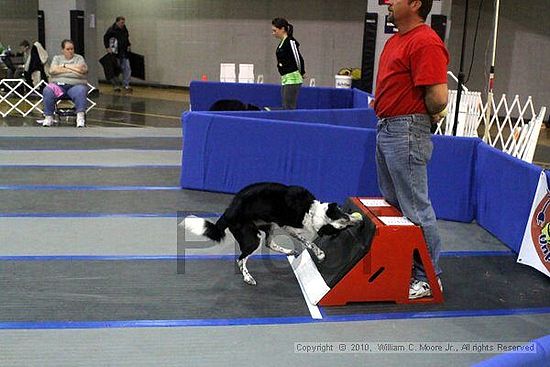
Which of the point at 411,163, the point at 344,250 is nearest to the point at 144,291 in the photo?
the point at 344,250

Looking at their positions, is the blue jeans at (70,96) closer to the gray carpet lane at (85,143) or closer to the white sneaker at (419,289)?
the gray carpet lane at (85,143)

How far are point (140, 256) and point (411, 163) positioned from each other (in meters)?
1.99

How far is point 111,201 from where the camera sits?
5344 millimetres

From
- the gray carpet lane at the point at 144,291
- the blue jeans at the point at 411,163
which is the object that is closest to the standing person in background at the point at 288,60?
the gray carpet lane at the point at 144,291

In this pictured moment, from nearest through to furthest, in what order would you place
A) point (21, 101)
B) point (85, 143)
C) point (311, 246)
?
point (311, 246) → point (85, 143) → point (21, 101)

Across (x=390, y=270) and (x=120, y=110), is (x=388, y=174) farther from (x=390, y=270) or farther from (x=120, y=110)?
(x=120, y=110)

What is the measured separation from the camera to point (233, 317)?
321 centimetres

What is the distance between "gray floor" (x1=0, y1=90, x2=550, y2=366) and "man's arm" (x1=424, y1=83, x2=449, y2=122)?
1.18m

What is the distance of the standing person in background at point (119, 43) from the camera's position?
1504cm

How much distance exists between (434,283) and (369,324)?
1.78ft

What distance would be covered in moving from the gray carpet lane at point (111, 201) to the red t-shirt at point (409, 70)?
2.30 m

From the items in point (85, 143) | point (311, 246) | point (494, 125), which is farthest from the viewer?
point (494, 125)

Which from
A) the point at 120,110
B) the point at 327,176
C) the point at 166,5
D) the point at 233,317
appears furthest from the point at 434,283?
the point at 166,5

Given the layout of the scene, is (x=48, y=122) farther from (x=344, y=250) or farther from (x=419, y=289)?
(x=419, y=289)
